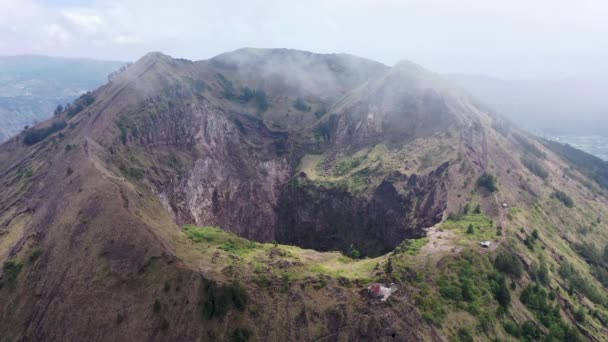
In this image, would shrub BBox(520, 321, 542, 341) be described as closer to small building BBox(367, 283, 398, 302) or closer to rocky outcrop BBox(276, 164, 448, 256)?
small building BBox(367, 283, 398, 302)

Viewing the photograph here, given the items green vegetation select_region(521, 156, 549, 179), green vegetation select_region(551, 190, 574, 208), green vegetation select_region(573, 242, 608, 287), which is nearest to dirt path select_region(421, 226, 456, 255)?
green vegetation select_region(573, 242, 608, 287)

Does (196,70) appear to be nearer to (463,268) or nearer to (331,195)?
(331,195)

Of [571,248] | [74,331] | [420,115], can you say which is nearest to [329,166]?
[420,115]

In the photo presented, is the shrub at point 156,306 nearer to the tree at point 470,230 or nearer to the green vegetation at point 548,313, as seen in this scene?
the tree at point 470,230

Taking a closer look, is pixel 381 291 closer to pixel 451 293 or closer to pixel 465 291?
pixel 451 293

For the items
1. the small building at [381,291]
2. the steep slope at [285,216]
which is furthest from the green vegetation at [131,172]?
the small building at [381,291]

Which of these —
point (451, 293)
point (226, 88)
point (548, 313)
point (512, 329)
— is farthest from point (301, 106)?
point (512, 329)
